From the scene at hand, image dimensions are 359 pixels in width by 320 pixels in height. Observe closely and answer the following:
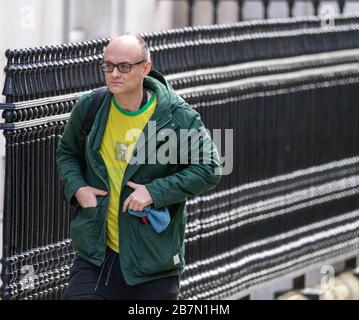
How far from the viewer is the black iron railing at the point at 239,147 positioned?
9492 mm

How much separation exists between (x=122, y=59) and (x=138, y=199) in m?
0.60

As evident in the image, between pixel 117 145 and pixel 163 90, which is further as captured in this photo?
pixel 163 90

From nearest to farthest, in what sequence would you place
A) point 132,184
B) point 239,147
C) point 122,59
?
point 122,59, point 132,184, point 239,147

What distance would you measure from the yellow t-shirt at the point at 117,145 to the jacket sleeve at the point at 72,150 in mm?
139

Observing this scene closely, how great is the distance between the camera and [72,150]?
28.5ft

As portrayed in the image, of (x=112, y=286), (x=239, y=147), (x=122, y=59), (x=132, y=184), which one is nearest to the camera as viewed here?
(x=122, y=59)

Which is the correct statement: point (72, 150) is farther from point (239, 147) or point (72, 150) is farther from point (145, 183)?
point (239, 147)

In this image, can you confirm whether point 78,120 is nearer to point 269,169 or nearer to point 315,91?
point 269,169

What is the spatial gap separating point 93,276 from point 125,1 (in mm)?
8774

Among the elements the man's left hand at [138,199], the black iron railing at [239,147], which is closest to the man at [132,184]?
the man's left hand at [138,199]

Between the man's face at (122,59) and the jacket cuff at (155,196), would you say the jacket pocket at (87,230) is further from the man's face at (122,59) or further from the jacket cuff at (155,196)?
the man's face at (122,59)

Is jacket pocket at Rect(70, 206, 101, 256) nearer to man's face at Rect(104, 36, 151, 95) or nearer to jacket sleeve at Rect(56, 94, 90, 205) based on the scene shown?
jacket sleeve at Rect(56, 94, 90, 205)

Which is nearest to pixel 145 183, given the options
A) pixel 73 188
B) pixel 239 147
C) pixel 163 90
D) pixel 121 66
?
pixel 73 188
